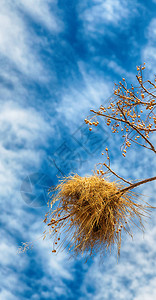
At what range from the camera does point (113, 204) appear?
2.72 m

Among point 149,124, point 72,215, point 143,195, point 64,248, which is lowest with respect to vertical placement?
point 64,248

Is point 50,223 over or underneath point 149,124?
underneath

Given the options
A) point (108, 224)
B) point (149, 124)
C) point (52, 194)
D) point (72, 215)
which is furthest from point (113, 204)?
point (149, 124)

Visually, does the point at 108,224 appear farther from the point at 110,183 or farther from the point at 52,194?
the point at 52,194

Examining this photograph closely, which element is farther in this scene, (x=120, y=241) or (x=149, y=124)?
(x=149, y=124)

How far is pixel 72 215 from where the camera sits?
9.13 feet

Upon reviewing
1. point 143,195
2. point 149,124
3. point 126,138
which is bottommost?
point 143,195

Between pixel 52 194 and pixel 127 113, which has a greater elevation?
pixel 127 113

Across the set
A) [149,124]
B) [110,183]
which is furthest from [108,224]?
[149,124]

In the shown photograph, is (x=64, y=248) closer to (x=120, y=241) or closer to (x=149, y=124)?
(x=120, y=241)

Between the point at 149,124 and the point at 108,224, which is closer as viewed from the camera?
the point at 108,224

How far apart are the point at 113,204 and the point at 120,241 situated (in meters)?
0.33

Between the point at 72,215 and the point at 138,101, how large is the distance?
1.23 m

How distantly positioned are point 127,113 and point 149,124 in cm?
25
